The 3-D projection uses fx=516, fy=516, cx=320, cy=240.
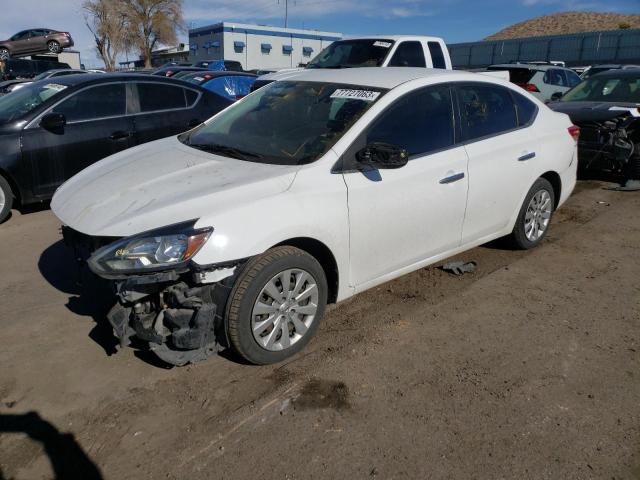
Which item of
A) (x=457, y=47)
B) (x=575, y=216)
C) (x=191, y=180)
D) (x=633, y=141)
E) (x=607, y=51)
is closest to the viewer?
(x=191, y=180)

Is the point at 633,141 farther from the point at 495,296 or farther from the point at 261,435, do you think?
the point at 261,435

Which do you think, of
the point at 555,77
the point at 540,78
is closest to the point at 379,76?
the point at 540,78

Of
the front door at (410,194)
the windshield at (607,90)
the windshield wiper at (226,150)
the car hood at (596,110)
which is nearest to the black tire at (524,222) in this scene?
the front door at (410,194)

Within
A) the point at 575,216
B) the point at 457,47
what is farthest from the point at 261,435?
the point at 457,47

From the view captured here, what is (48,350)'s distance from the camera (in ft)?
10.8

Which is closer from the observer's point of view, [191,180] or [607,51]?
[191,180]

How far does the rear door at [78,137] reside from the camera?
5777mm

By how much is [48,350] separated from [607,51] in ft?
133

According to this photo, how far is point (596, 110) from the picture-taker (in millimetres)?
7496

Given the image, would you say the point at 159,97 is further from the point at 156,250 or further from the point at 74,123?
the point at 156,250

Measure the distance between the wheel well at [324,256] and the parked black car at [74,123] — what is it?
13.1ft

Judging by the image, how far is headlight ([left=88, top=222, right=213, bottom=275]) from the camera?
270 centimetres

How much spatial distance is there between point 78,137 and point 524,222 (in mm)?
4977

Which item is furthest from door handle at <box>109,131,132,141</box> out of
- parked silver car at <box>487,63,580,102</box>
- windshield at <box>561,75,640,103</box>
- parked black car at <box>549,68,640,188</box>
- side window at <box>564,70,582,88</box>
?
side window at <box>564,70,582,88</box>
